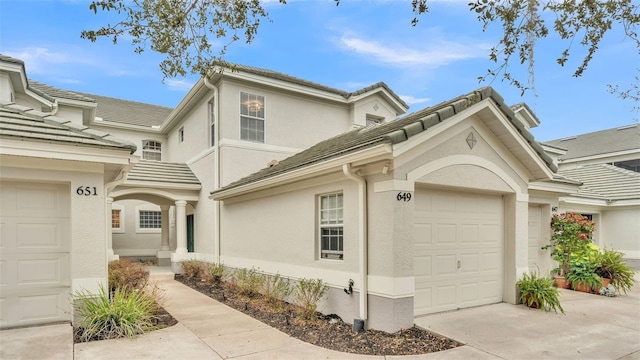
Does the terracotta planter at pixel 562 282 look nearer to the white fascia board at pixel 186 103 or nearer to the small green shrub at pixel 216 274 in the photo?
the small green shrub at pixel 216 274

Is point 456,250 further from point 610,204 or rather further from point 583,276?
point 610,204

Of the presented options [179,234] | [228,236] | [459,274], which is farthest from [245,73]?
[459,274]

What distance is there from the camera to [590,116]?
29.1ft

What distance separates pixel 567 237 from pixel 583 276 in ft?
3.57

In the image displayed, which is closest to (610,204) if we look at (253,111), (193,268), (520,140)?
(520,140)

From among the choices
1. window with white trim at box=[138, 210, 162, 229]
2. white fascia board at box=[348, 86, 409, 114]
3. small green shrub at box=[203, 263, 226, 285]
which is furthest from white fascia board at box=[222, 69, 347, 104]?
window with white trim at box=[138, 210, 162, 229]

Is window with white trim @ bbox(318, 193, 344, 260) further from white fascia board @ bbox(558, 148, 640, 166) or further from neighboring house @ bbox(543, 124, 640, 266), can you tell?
white fascia board @ bbox(558, 148, 640, 166)

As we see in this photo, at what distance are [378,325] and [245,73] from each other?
9793mm

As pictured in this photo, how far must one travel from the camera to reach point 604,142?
81.5ft

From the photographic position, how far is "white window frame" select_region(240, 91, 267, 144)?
533 inches

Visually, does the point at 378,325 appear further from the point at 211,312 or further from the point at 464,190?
the point at 211,312

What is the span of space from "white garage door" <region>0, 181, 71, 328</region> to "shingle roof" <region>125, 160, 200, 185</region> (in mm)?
7892

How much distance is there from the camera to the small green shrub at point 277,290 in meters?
8.98

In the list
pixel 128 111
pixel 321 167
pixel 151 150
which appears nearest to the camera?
pixel 321 167
